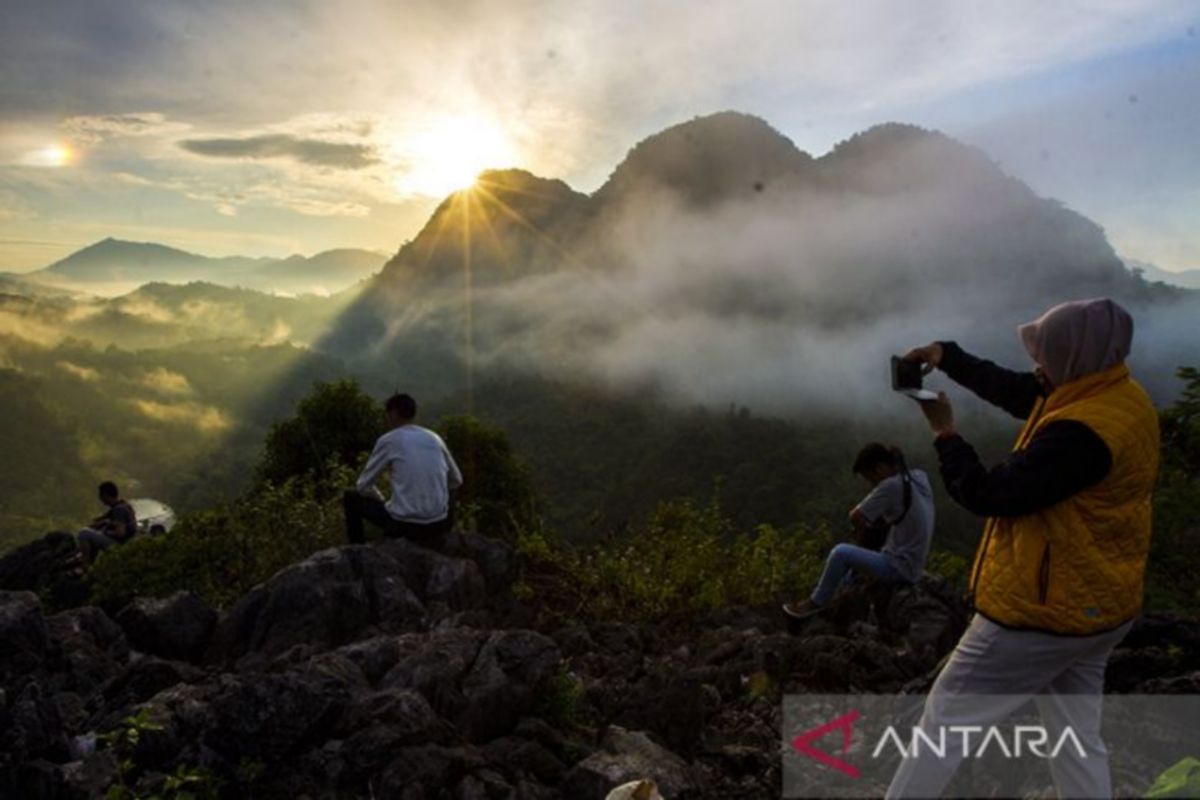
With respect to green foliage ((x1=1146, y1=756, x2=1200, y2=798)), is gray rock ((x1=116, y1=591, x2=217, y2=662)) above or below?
below

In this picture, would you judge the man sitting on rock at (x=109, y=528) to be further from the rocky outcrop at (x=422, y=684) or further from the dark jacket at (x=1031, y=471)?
the dark jacket at (x=1031, y=471)

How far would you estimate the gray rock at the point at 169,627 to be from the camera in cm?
738

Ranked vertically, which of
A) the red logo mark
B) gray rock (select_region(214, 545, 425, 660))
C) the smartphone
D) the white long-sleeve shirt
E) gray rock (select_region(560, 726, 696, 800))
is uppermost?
the smartphone

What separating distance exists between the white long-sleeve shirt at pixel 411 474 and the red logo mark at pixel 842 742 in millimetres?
4771

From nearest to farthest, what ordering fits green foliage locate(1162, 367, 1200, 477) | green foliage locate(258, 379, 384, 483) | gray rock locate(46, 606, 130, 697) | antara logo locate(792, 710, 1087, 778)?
antara logo locate(792, 710, 1087, 778) → gray rock locate(46, 606, 130, 697) → green foliage locate(1162, 367, 1200, 477) → green foliage locate(258, 379, 384, 483)

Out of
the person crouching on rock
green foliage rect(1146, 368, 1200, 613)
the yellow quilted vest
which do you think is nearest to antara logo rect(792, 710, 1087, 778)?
the yellow quilted vest

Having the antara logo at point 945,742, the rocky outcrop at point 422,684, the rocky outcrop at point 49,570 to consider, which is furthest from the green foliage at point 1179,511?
the rocky outcrop at point 49,570

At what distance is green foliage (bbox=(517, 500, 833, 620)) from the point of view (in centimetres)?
901

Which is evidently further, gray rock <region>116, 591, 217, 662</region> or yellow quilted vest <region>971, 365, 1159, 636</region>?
gray rock <region>116, 591, 217, 662</region>

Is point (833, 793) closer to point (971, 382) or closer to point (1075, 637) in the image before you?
point (1075, 637)

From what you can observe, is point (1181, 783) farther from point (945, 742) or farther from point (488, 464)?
point (488, 464)

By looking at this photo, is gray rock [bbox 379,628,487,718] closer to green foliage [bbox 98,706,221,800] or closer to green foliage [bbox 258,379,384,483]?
green foliage [bbox 98,706,221,800]

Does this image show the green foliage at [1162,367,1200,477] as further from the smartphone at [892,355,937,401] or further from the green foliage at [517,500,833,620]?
the smartphone at [892,355,937,401]

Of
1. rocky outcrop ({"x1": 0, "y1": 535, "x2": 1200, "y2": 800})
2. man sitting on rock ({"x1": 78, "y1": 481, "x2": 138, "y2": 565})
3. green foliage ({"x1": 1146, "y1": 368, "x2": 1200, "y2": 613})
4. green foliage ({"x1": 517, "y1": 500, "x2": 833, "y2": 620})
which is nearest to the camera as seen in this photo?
rocky outcrop ({"x1": 0, "y1": 535, "x2": 1200, "y2": 800})
